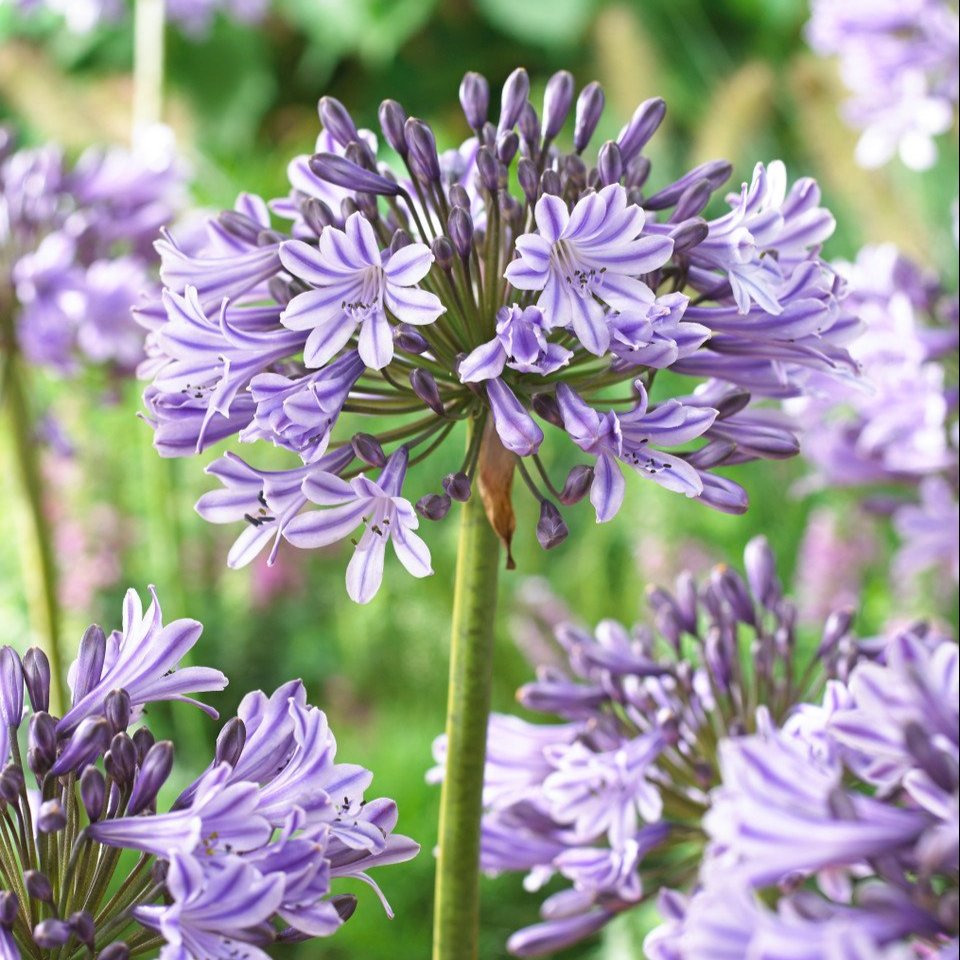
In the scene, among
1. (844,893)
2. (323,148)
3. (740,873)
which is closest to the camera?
(740,873)

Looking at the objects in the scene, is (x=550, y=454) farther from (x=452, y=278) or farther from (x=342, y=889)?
(x=452, y=278)

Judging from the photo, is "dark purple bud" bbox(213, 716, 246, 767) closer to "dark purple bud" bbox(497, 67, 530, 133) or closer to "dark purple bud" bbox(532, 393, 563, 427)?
"dark purple bud" bbox(532, 393, 563, 427)

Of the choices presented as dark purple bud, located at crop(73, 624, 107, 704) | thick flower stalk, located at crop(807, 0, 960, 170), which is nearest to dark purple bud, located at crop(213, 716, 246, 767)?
dark purple bud, located at crop(73, 624, 107, 704)

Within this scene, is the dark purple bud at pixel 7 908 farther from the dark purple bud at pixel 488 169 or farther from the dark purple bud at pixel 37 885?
the dark purple bud at pixel 488 169

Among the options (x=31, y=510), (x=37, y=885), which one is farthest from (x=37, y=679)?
(x=31, y=510)

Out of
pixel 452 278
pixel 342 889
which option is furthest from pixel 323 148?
pixel 342 889

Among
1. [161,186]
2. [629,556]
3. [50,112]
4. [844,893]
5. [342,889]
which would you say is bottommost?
[342,889]

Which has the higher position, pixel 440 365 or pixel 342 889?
pixel 440 365

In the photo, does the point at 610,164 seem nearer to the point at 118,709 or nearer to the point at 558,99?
the point at 558,99
